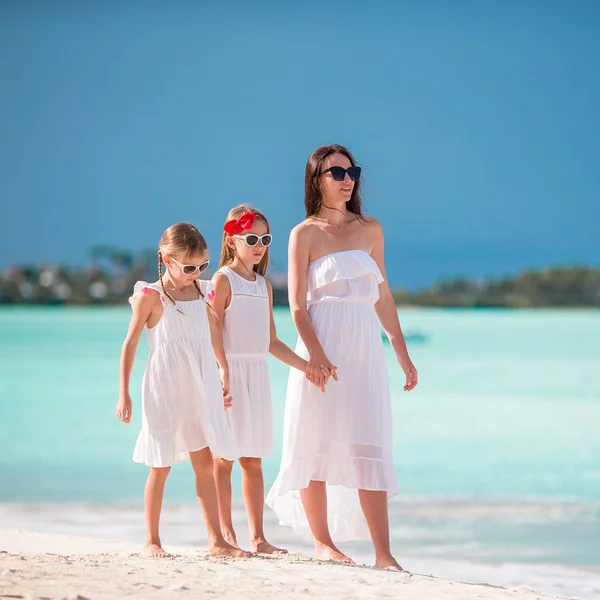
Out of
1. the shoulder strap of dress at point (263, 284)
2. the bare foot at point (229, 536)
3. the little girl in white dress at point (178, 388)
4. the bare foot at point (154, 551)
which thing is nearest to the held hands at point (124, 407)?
the little girl in white dress at point (178, 388)

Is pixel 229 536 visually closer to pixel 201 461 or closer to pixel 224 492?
pixel 224 492

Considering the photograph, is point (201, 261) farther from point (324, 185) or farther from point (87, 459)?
point (87, 459)

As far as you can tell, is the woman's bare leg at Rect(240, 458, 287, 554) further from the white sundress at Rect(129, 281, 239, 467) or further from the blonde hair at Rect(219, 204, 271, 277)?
the blonde hair at Rect(219, 204, 271, 277)

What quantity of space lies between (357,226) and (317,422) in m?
0.90

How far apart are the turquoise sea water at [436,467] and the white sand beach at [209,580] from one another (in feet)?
7.63

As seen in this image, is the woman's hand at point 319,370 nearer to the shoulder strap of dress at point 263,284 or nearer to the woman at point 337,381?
the woman at point 337,381

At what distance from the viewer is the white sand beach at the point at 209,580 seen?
3.80m

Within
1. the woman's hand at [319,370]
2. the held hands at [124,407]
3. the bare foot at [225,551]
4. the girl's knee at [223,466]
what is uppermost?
the woman's hand at [319,370]

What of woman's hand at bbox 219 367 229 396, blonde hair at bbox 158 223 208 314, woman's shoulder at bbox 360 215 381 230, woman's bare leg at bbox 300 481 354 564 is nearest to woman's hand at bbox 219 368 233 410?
woman's hand at bbox 219 367 229 396

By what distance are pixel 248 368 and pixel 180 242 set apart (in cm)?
66

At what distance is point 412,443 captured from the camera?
13836 mm

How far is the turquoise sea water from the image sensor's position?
739cm

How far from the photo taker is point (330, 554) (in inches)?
193

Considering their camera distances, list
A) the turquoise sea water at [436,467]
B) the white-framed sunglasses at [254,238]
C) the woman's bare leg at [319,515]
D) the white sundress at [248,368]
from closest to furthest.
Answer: the woman's bare leg at [319,515], the white sundress at [248,368], the white-framed sunglasses at [254,238], the turquoise sea water at [436,467]
